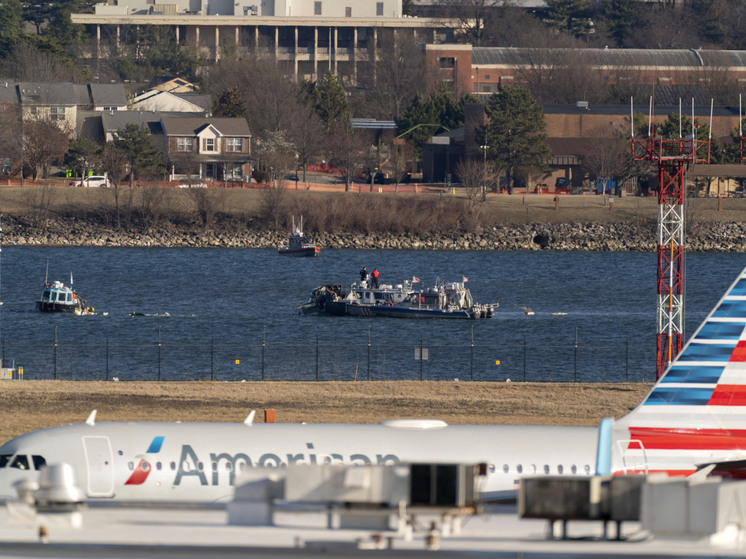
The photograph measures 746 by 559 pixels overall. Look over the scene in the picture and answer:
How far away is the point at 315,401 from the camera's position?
5303 centimetres

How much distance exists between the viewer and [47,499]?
61.2 feet

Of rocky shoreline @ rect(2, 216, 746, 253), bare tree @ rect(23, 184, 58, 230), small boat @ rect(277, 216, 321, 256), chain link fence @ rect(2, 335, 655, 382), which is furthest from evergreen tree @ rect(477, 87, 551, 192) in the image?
chain link fence @ rect(2, 335, 655, 382)

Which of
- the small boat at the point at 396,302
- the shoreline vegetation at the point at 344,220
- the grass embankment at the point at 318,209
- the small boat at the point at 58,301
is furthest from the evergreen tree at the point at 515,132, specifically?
the small boat at the point at 58,301

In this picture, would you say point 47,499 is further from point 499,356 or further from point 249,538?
point 499,356

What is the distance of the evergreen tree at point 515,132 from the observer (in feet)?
625

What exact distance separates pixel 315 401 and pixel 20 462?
2511 cm

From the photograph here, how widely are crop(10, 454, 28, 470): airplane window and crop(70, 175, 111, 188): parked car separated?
16003cm

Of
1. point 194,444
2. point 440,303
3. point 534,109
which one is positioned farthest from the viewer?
point 534,109

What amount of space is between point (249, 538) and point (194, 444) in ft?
35.1

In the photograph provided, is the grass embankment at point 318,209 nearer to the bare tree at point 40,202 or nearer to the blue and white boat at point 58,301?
the bare tree at point 40,202

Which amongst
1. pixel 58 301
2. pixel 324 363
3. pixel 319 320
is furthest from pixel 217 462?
pixel 58 301

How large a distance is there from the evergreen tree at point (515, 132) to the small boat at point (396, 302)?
79858mm

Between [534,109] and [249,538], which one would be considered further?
[534,109]

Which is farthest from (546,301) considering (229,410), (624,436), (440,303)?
(624,436)
